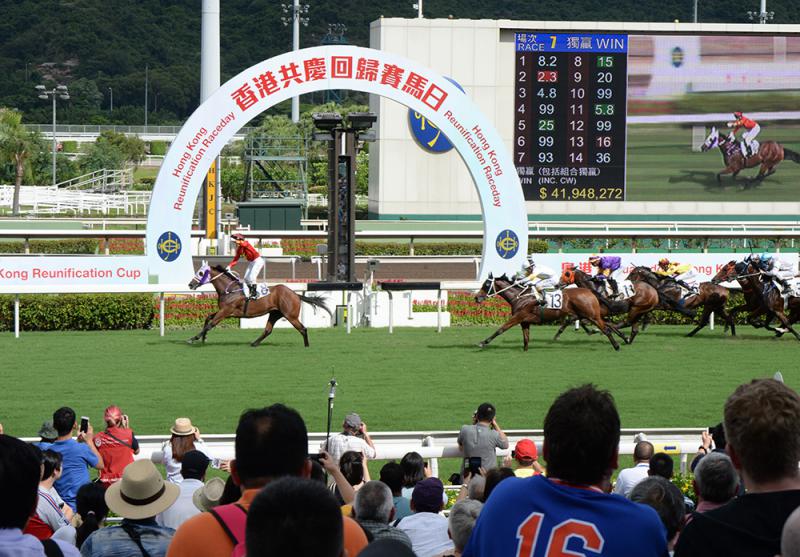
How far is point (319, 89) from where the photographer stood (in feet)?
61.9

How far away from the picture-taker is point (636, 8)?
82.2 meters

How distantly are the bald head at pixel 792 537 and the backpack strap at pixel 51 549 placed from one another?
1.73m

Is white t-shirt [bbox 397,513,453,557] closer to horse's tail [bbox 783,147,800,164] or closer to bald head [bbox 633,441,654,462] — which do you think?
bald head [bbox 633,441,654,462]

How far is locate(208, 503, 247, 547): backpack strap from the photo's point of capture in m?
2.76

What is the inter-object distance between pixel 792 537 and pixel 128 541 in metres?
2.07

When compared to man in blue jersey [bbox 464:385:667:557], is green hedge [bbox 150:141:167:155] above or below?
above

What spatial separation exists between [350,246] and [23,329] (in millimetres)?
4876

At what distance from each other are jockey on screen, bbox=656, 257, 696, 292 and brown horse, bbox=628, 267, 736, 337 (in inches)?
3.3

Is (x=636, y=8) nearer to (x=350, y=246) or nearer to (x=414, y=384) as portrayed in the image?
(x=350, y=246)

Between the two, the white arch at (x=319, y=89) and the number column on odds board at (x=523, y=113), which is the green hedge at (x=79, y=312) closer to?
the white arch at (x=319, y=89)

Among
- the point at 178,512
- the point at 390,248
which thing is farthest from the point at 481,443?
the point at 390,248

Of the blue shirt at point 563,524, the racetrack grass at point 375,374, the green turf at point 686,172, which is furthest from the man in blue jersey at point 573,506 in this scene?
the green turf at point 686,172

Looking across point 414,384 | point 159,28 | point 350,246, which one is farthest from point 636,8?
point 414,384

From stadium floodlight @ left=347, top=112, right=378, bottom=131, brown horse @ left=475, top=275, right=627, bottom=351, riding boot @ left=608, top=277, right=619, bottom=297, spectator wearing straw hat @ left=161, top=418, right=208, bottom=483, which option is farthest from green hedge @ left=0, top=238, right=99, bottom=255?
spectator wearing straw hat @ left=161, top=418, right=208, bottom=483
